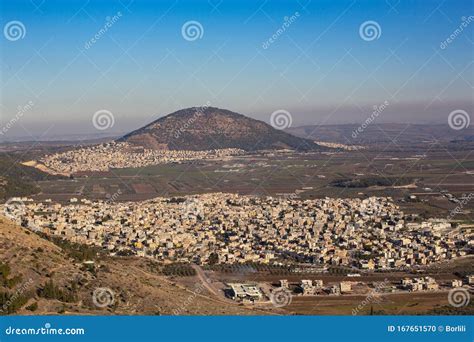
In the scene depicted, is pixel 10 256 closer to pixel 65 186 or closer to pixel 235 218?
pixel 235 218

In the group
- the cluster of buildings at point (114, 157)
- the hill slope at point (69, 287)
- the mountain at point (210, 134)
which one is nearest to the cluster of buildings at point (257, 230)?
the hill slope at point (69, 287)

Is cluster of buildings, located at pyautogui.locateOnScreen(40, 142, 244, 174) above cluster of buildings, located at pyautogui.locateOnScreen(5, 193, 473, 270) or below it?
above

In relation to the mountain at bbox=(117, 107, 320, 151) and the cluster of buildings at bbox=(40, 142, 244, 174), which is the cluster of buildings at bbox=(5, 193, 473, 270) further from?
the mountain at bbox=(117, 107, 320, 151)

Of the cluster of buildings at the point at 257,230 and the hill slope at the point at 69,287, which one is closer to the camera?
the hill slope at the point at 69,287

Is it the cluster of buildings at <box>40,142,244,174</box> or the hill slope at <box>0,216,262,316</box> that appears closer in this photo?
the hill slope at <box>0,216,262,316</box>

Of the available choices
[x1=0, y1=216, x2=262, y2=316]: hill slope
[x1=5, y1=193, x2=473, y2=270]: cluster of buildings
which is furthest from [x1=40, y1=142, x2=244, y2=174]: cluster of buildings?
[x1=0, y1=216, x2=262, y2=316]: hill slope

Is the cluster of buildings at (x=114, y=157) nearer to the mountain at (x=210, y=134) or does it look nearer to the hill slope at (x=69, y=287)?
the mountain at (x=210, y=134)
